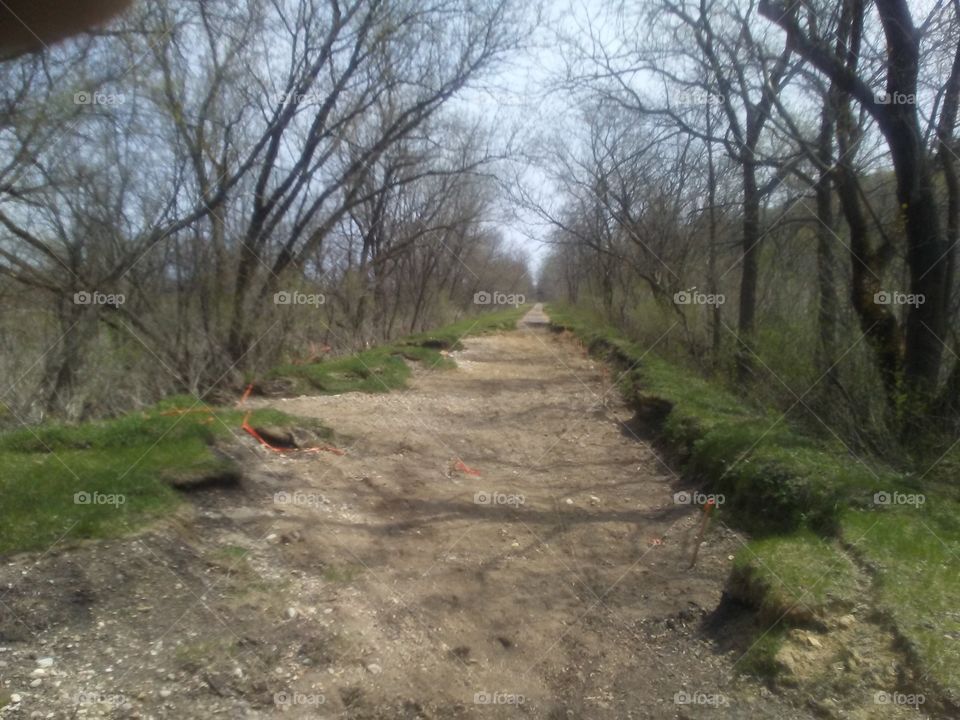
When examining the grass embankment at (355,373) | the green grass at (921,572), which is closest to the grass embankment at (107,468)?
the grass embankment at (355,373)

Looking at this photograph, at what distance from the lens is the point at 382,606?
4820 mm

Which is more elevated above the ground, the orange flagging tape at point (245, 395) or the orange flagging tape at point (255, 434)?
the orange flagging tape at point (245, 395)

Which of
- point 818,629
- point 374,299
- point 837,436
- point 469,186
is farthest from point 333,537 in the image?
point 469,186

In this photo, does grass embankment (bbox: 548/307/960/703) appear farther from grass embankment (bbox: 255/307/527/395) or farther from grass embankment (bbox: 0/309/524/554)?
grass embankment (bbox: 255/307/527/395)

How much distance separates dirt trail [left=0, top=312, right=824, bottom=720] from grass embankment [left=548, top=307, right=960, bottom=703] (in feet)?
1.53

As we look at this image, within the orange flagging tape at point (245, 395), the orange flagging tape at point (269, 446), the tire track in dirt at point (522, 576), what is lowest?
the tire track in dirt at point (522, 576)

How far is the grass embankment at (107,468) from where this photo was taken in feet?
15.6

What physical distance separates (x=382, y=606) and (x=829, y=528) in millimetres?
3374

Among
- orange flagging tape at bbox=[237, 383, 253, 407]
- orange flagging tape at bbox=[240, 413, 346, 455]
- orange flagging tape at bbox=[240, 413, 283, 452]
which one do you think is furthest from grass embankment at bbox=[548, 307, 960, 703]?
orange flagging tape at bbox=[237, 383, 253, 407]

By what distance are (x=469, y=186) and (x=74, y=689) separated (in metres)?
21.1

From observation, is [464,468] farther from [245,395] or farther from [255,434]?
[245,395]

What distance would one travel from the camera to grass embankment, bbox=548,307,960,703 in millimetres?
4176

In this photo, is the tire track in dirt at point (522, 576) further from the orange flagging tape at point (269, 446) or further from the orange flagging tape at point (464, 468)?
the orange flagging tape at point (269, 446)

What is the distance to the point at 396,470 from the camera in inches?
308
